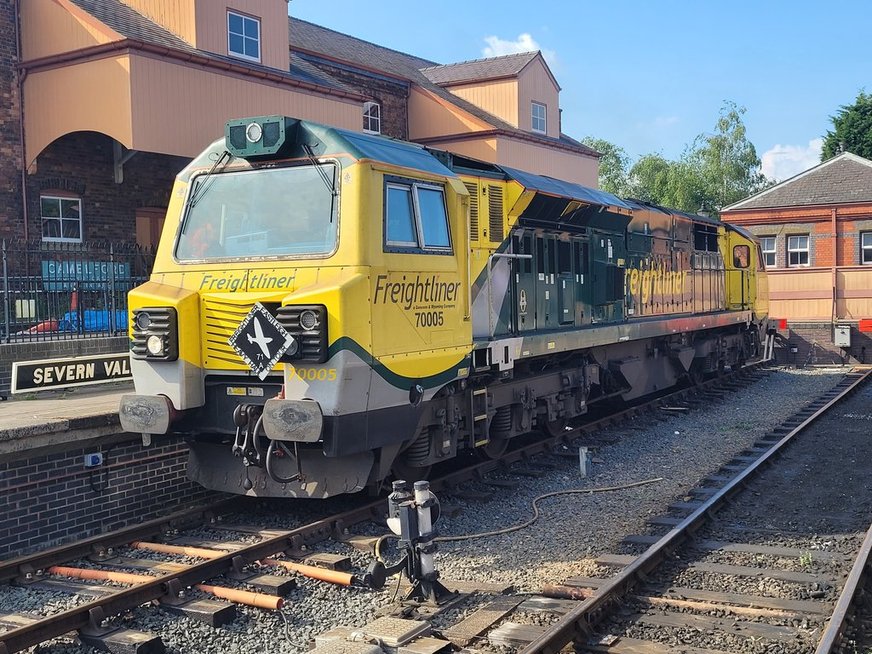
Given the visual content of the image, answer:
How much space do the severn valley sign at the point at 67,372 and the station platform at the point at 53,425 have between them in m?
0.25

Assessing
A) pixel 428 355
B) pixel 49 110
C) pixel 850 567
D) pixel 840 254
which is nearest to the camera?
pixel 850 567

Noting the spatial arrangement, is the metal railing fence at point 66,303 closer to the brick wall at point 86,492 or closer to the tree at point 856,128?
the brick wall at point 86,492

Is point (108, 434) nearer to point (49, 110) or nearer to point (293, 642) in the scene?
point (293, 642)

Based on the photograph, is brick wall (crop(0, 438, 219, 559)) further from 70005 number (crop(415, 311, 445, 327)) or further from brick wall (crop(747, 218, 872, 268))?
Answer: brick wall (crop(747, 218, 872, 268))

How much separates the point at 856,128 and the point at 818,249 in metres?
22.1

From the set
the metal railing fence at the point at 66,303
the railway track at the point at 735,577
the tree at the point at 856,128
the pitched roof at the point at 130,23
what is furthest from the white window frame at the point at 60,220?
the tree at the point at 856,128

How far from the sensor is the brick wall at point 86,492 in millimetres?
7023

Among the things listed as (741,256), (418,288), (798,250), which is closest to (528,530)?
(418,288)

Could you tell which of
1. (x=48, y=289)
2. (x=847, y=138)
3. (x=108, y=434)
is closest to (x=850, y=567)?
(x=108, y=434)

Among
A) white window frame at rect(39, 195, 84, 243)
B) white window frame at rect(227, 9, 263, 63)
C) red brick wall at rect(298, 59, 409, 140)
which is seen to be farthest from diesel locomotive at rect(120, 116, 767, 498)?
red brick wall at rect(298, 59, 409, 140)

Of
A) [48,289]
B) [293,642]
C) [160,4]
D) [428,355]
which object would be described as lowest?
[293,642]

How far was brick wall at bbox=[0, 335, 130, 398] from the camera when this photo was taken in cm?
990

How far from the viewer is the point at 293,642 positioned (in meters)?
5.32

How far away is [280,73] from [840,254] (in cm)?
1997
